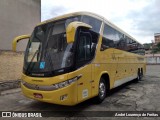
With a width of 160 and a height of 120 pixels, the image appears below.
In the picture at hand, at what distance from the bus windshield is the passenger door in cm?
38

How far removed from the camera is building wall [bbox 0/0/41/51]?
11.7 metres

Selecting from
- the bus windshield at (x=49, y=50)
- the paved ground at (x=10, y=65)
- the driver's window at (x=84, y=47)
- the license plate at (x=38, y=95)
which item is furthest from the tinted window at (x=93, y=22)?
the paved ground at (x=10, y=65)

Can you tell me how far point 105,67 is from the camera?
7.77m

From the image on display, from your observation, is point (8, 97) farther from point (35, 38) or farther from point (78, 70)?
point (78, 70)

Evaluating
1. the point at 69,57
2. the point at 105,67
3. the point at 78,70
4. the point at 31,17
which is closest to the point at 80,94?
the point at 78,70

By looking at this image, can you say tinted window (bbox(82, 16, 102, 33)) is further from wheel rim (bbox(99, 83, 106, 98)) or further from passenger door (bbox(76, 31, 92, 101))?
wheel rim (bbox(99, 83, 106, 98))

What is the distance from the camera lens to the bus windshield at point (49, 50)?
5.71 m

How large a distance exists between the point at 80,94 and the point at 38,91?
1.24m

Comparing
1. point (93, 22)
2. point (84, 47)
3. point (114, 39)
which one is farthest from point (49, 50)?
point (114, 39)

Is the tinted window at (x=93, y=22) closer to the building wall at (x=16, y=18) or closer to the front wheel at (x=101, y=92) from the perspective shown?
the front wheel at (x=101, y=92)

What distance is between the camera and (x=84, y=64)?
6184mm

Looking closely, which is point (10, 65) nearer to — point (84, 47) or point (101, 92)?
point (101, 92)

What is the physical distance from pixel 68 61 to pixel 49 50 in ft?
2.51

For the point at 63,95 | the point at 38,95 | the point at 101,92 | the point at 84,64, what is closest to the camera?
the point at 63,95
